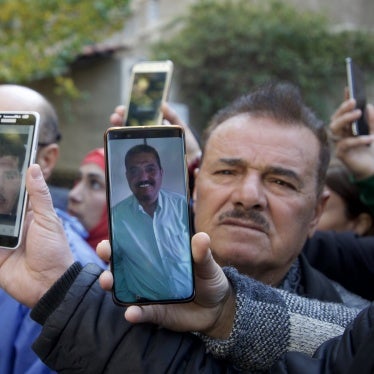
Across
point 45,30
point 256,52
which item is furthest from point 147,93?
point 256,52

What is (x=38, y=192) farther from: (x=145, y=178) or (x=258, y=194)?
(x=258, y=194)

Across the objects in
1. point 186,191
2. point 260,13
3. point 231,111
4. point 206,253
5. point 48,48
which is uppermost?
point 260,13

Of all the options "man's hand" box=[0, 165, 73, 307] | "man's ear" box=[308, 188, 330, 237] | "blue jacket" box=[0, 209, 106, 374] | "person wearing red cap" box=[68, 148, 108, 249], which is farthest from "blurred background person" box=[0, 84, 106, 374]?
"person wearing red cap" box=[68, 148, 108, 249]

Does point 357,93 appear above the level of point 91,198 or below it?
above

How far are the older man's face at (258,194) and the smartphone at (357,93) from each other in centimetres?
40

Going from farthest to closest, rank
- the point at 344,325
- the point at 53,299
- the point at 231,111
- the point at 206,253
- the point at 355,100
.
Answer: the point at 355,100 → the point at 231,111 → the point at 344,325 → the point at 53,299 → the point at 206,253

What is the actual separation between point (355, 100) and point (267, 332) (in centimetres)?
124

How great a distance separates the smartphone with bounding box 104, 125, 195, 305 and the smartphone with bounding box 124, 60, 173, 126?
0.92m

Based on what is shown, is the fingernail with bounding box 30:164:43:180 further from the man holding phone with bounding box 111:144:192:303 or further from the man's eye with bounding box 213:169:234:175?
the man's eye with bounding box 213:169:234:175

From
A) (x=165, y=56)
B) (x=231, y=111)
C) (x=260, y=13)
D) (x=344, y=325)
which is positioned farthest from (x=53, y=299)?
(x=260, y=13)

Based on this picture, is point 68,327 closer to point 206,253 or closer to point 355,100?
point 206,253

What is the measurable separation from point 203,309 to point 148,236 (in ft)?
0.69

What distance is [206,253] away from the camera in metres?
1.09

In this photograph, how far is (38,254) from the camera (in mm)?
1237
